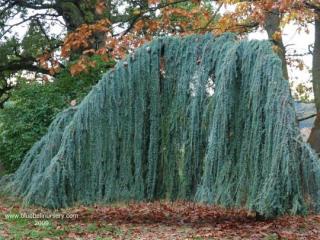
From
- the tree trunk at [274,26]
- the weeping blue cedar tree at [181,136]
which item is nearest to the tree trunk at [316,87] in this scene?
the tree trunk at [274,26]

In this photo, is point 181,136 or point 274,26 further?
point 274,26

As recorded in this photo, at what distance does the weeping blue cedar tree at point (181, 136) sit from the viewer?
759 cm

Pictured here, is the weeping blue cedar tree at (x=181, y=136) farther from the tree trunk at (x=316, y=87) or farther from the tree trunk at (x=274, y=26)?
the tree trunk at (x=316, y=87)

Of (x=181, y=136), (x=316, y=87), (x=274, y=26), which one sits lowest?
(x=181, y=136)

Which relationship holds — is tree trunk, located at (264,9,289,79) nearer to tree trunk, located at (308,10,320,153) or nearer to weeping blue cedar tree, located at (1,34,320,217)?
tree trunk, located at (308,10,320,153)

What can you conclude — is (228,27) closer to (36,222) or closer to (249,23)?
Answer: (249,23)

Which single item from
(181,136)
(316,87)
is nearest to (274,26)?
(316,87)

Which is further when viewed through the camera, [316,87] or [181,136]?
[316,87]

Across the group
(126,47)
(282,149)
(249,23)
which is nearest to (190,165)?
(282,149)

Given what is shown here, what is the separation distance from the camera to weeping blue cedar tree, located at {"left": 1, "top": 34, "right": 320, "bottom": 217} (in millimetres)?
7586

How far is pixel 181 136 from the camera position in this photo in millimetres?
8461

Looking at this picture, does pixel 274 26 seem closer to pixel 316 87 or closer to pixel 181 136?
pixel 316 87

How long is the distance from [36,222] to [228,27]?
7512mm

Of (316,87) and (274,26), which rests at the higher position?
(274,26)
